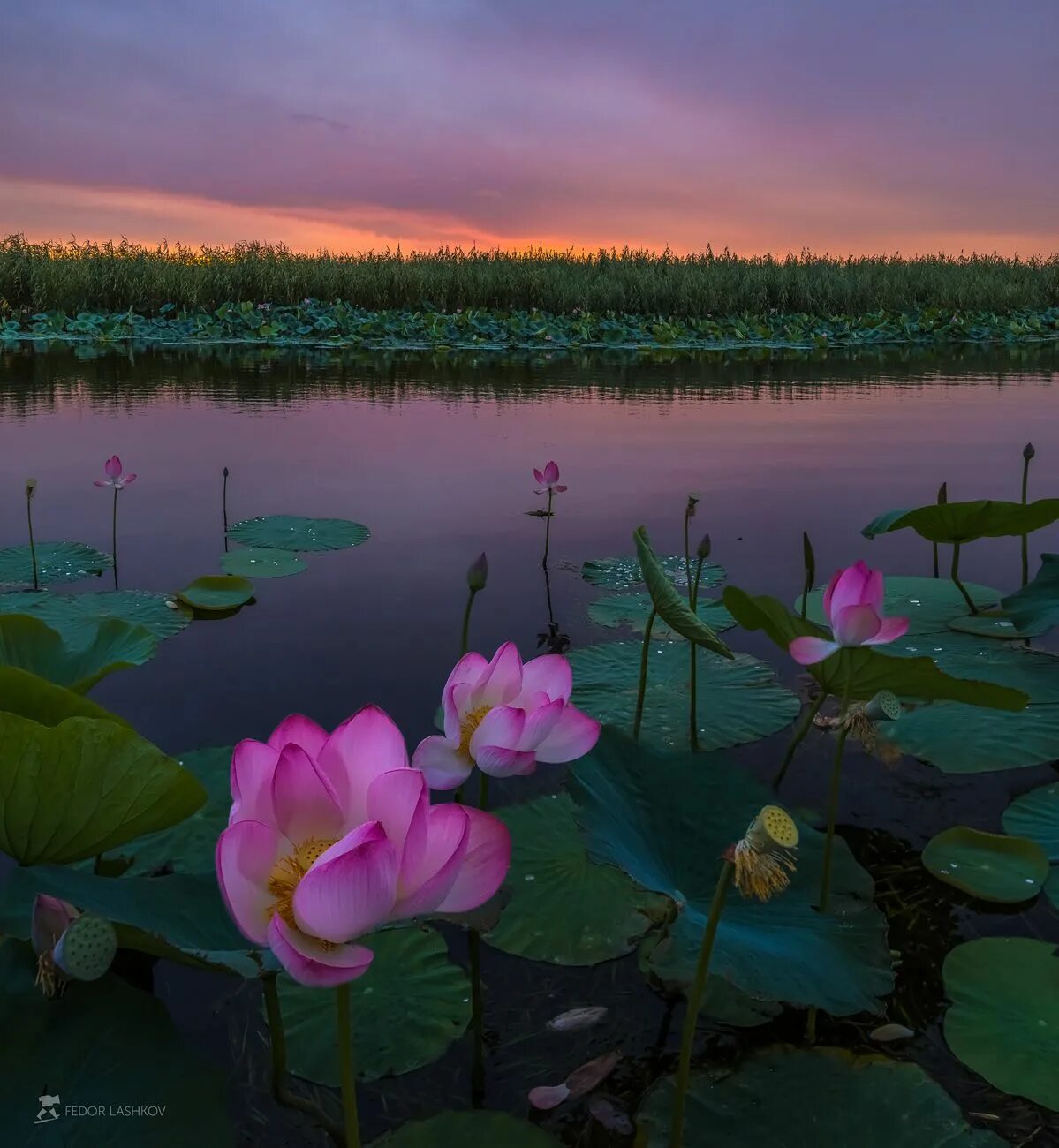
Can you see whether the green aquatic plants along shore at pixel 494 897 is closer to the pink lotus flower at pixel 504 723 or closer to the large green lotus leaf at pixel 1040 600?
the pink lotus flower at pixel 504 723

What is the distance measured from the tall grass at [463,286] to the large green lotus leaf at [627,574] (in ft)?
34.8

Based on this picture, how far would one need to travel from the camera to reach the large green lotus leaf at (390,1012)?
35.4 inches

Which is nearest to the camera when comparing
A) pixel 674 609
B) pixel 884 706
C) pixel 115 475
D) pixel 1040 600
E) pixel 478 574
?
pixel 884 706

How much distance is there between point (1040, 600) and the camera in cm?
175

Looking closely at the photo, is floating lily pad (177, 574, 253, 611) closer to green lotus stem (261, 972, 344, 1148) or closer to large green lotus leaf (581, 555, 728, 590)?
large green lotus leaf (581, 555, 728, 590)

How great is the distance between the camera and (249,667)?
6.27ft

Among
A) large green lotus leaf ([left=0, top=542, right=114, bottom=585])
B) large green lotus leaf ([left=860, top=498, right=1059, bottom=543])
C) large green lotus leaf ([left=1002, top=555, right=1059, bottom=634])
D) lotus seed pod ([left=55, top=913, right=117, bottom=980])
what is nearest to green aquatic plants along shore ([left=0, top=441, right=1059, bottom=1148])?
lotus seed pod ([left=55, top=913, right=117, bottom=980])

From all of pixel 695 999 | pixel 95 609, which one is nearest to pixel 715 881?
pixel 695 999

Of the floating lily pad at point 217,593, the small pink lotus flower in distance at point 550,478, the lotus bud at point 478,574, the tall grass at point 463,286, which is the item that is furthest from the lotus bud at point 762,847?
the tall grass at point 463,286

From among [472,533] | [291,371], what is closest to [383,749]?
[472,533]

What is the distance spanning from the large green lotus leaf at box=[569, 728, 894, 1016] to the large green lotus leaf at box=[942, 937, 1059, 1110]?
12 cm

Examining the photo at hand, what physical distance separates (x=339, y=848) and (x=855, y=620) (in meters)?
0.74

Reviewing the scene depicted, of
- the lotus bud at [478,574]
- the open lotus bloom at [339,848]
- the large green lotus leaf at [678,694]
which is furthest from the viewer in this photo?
the large green lotus leaf at [678,694]

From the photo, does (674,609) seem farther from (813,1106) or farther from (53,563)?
(53,563)
